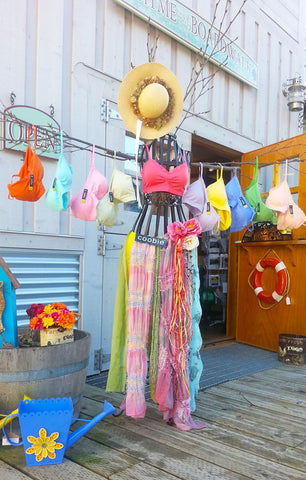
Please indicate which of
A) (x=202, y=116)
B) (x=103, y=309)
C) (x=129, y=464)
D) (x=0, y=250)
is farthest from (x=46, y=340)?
(x=202, y=116)

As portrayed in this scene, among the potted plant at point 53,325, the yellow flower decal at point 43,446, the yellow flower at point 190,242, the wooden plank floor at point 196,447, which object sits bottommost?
the wooden plank floor at point 196,447

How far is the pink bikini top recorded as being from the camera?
2.40 m

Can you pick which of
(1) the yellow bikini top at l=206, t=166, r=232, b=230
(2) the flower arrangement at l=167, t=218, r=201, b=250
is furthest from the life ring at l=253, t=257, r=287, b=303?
(2) the flower arrangement at l=167, t=218, r=201, b=250

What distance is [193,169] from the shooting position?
6.55 metres

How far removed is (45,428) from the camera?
6.24 ft

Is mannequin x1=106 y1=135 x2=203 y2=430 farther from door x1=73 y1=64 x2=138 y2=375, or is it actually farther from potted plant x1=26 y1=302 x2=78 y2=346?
door x1=73 y1=64 x2=138 y2=375

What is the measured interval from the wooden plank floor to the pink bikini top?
143 centimetres

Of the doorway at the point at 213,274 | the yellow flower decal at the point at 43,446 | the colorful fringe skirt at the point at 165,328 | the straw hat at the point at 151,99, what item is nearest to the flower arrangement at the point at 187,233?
the colorful fringe skirt at the point at 165,328

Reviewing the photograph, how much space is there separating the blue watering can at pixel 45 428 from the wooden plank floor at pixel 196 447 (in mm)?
63

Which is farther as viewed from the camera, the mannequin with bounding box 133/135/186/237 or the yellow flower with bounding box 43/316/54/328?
the mannequin with bounding box 133/135/186/237

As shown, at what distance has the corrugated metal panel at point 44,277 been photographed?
3096 mm

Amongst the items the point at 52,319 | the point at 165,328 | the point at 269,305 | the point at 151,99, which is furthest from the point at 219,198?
the point at 269,305

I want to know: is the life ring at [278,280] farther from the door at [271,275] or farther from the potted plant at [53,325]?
the potted plant at [53,325]

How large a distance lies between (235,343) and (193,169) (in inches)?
112
